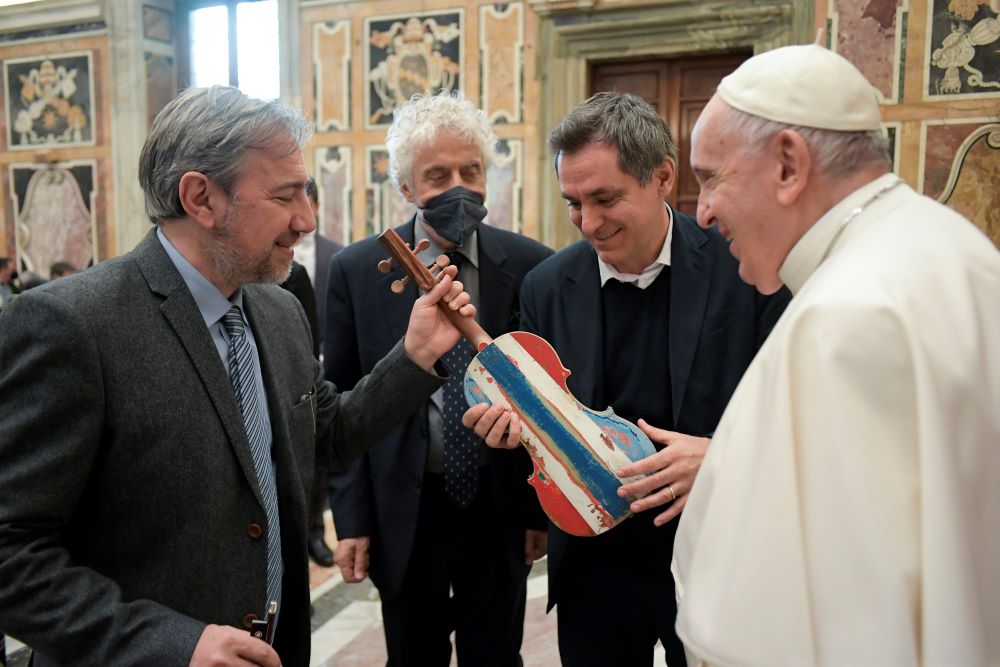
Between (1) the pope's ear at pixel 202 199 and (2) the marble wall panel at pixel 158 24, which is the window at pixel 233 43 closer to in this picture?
(2) the marble wall panel at pixel 158 24

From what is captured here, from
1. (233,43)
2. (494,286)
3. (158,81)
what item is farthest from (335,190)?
(494,286)

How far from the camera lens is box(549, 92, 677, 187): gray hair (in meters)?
2.04

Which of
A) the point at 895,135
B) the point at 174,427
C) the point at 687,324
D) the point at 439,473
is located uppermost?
the point at 895,135

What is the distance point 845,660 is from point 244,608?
1.08 m

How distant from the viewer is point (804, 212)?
1.32 metres

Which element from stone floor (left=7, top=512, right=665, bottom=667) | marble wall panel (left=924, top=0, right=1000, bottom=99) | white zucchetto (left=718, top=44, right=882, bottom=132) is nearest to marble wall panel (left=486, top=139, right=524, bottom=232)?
marble wall panel (left=924, top=0, right=1000, bottom=99)

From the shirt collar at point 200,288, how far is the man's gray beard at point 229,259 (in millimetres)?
34

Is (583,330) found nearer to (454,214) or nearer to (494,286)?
(494,286)

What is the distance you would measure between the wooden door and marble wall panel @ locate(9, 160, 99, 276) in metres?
5.38

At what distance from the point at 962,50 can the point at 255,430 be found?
5726mm

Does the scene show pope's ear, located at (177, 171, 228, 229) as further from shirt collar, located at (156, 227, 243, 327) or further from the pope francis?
the pope francis

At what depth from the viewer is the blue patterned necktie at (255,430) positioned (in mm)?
1657

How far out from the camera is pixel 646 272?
2088 mm

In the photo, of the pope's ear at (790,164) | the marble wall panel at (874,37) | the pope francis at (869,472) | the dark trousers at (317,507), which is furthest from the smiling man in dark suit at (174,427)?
the marble wall panel at (874,37)
